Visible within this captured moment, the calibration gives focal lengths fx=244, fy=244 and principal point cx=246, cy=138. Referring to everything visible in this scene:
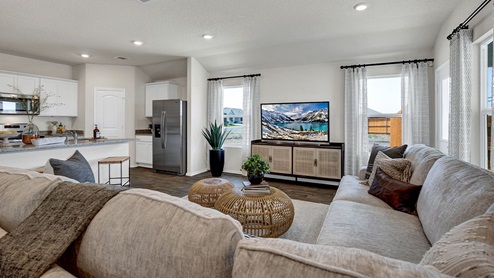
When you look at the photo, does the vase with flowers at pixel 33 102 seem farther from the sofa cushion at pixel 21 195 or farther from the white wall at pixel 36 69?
the sofa cushion at pixel 21 195

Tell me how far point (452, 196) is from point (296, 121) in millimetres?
3705

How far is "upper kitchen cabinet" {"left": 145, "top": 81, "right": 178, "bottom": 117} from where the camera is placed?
604 centimetres

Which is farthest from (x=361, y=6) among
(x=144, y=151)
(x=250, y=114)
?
(x=144, y=151)

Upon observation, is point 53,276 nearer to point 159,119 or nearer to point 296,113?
point 296,113

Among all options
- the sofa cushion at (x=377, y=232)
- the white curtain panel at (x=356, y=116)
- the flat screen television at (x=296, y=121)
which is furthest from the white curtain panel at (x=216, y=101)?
the sofa cushion at (x=377, y=232)

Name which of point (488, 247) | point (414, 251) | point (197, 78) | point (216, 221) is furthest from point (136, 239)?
point (197, 78)

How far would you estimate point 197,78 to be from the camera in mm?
5562

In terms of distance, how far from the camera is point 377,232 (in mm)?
1552

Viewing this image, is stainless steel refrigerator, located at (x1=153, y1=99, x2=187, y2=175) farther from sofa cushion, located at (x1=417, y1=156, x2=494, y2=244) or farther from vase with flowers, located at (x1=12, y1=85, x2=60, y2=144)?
sofa cushion, located at (x1=417, y1=156, x2=494, y2=244)

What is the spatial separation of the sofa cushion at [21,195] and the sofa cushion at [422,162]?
2493 mm

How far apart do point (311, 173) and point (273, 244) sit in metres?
4.23

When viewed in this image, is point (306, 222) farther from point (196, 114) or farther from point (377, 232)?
point (196, 114)

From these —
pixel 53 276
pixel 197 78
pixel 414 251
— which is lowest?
pixel 414 251

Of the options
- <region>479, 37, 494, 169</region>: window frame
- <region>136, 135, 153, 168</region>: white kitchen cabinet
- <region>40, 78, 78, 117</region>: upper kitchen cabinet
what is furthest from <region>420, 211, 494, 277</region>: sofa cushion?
<region>40, 78, 78, 117</region>: upper kitchen cabinet
